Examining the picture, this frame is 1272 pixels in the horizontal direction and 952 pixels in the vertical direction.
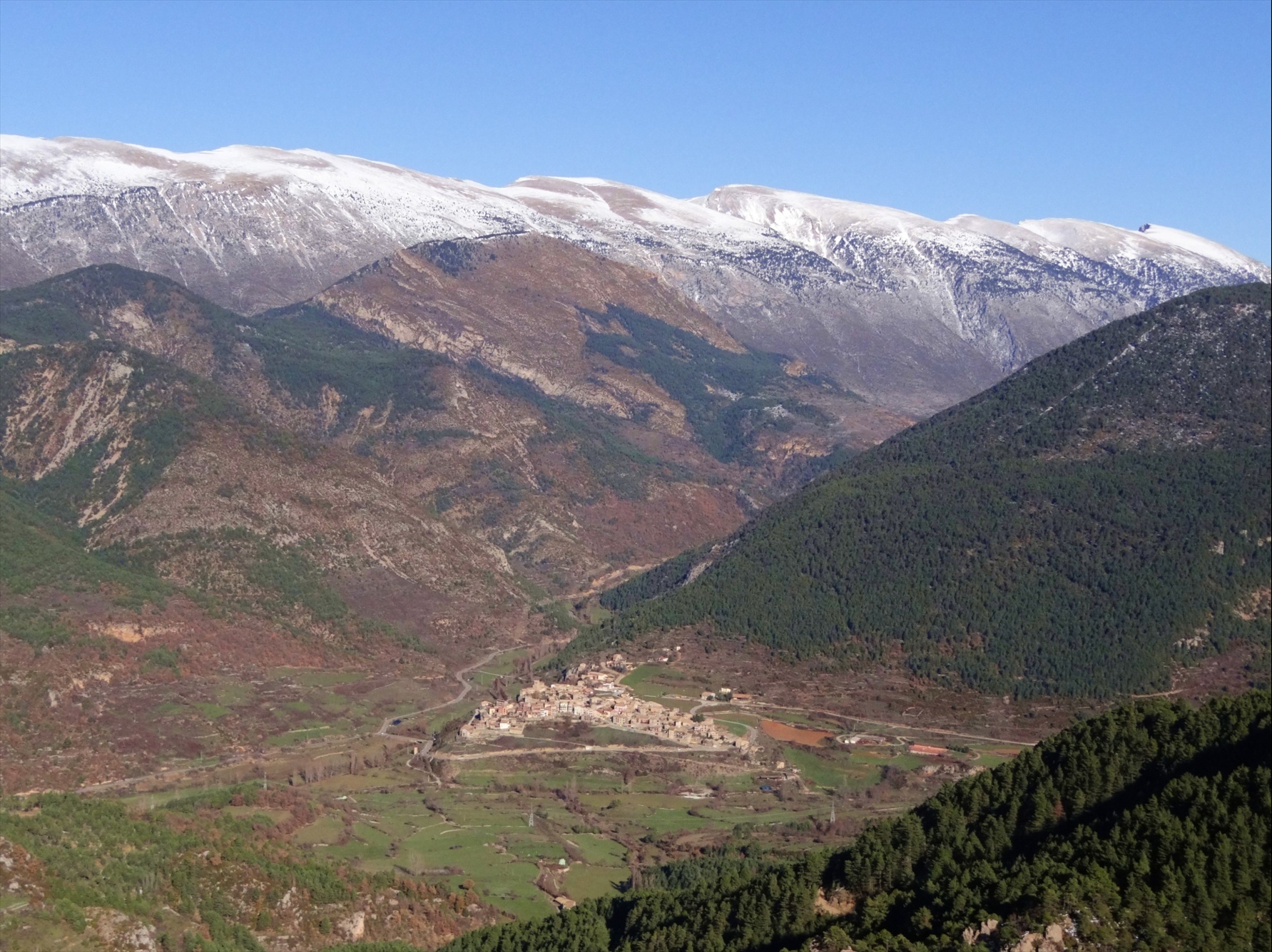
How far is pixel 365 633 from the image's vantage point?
541 ft

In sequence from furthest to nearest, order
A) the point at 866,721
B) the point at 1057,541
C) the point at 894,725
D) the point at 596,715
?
the point at 1057,541
the point at 866,721
the point at 894,725
the point at 596,715

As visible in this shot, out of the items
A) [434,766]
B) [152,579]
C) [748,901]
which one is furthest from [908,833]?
[152,579]

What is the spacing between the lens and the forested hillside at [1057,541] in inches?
5969

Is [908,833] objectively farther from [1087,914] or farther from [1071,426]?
[1071,426]

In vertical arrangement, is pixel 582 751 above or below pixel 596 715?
below

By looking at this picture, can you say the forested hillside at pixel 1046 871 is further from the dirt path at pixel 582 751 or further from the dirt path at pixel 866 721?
the dirt path at pixel 866 721

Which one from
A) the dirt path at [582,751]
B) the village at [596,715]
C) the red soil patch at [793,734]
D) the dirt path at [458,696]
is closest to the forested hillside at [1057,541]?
the dirt path at [458,696]

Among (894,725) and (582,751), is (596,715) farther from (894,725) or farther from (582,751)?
(894,725)

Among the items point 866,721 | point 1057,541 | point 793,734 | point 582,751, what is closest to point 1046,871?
point 582,751

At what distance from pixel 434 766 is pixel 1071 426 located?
85511 mm

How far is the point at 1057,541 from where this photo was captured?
6516 inches

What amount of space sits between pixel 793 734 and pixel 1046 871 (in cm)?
7226

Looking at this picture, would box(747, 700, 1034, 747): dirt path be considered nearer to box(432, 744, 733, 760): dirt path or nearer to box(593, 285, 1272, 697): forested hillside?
box(593, 285, 1272, 697): forested hillside

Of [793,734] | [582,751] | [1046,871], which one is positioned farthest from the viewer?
[793,734]
